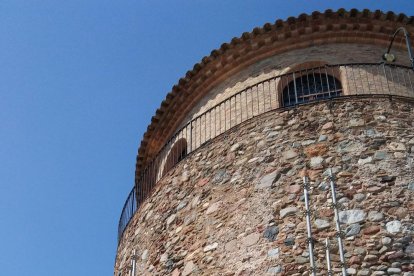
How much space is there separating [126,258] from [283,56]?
167 inches

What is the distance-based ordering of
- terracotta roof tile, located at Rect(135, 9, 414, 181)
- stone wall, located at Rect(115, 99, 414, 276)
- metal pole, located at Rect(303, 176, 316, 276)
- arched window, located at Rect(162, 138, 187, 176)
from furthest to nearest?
arched window, located at Rect(162, 138, 187, 176), terracotta roof tile, located at Rect(135, 9, 414, 181), stone wall, located at Rect(115, 99, 414, 276), metal pole, located at Rect(303, 176, 316, 276)

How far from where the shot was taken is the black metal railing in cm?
1175

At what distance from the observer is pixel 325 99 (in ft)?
35.4

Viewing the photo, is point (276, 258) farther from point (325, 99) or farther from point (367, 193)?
point (325, 99)

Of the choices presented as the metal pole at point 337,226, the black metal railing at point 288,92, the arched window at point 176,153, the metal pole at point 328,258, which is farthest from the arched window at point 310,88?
the metal pole at point 328,258

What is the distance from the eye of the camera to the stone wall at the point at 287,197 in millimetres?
8930

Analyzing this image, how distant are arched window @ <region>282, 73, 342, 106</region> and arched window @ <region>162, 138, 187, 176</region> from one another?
1.94 meters

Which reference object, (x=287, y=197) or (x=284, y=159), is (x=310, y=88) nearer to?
(x=284, y=159)

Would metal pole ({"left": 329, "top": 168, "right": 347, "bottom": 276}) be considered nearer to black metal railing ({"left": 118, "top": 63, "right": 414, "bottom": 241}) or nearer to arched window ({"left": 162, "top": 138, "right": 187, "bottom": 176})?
black metal railing ({"left": 118, "top": 63, "right": 414, "bottom": 241})

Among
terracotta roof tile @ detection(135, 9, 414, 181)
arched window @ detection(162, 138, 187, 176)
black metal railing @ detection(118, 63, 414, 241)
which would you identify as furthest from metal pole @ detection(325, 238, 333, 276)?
terracotta roof tile @ detection(135, 9, 414, 181)

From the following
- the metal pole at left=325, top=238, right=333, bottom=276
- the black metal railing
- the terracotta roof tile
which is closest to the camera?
the metal pole at left=325, top=238, right=333, bottom=276

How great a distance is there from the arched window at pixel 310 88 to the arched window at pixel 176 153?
1.94 m

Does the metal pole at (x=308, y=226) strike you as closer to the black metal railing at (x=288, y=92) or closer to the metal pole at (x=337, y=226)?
the metal pole at (x=337, y=226)

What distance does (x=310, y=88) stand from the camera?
12.4m
